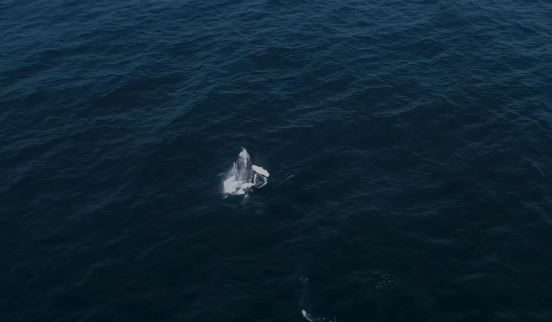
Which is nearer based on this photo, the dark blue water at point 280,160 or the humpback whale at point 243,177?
the dark blue water at point 280,160

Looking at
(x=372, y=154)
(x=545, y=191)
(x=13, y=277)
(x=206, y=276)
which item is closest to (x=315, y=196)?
(x=372, y=154)

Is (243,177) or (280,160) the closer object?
(243,177)

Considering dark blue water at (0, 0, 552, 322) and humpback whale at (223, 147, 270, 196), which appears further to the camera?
humpback whale at (223, 147, 270, 196)

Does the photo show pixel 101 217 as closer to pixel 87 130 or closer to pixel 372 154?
pixel 87 130

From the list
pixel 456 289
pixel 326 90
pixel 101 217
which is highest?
pixel 326 90
